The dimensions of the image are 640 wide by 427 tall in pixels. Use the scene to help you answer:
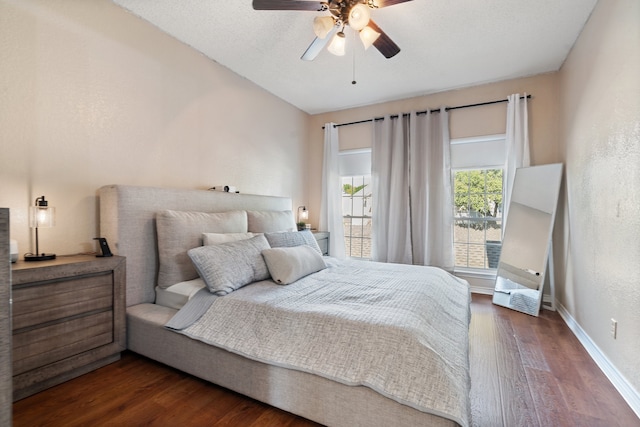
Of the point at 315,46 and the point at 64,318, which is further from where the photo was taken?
the point at 315,46

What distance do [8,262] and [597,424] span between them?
2664 millimetres

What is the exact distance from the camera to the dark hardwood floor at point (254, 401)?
1.51 metres

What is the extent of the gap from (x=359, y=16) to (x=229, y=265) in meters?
1.95

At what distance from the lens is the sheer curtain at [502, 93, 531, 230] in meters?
3.50

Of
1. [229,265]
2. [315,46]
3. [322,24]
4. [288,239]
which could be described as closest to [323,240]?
[288,239]

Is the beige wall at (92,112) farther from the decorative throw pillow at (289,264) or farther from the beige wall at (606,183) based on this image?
the beige wall at (606,183)

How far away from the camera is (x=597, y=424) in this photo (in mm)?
1524

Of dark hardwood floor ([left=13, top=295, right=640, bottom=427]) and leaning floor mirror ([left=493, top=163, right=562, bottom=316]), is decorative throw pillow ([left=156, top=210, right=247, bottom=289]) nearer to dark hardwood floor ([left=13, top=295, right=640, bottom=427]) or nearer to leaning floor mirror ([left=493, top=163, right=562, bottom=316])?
dark hardwood floor ([left=13, top=295, right=640, bottom=427])

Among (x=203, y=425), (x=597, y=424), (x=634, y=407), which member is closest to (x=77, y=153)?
(x=203, y=425)

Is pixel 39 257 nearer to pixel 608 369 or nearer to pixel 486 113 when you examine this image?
pixel 608 369

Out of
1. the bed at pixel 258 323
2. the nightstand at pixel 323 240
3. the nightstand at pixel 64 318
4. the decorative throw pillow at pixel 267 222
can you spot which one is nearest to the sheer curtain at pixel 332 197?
the nightstand at pixel 323 240

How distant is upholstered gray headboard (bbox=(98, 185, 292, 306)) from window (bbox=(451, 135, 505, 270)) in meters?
3.56

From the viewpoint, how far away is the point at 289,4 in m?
1.92

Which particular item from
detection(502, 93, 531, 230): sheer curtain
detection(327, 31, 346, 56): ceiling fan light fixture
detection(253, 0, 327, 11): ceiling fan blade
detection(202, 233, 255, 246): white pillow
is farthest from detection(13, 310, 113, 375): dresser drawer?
detection(502, 93, 531, 230): sheer curtain
